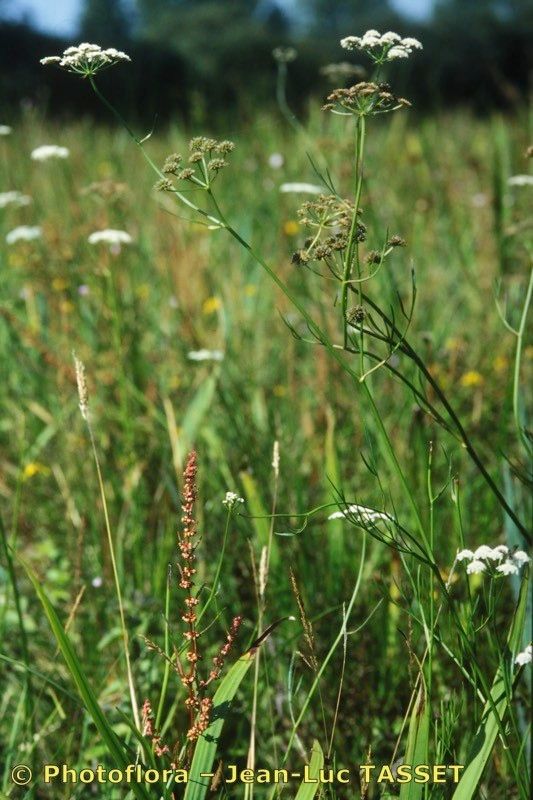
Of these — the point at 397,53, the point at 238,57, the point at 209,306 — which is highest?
the point at 238,57

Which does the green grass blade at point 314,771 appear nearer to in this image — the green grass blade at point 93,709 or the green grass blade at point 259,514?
the green grass blade at point 93,709

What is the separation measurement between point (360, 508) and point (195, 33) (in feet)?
95.1

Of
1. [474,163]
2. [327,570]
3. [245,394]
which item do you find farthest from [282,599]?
[474,163]

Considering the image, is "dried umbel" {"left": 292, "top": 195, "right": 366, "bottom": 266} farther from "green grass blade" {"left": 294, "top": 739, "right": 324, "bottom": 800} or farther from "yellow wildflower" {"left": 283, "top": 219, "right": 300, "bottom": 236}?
"yellow wildflower" {"left": 283, "top": 219, "right": 300, "bottom": 236}

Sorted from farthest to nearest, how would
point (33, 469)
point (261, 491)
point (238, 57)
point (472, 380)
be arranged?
1. point (238, 57)
2. point (472, 380)
3. point (33, 469)
4. point (261, 491)

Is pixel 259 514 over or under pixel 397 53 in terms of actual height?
under

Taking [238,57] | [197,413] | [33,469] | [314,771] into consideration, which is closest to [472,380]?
[197,413]

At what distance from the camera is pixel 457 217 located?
12.2ft

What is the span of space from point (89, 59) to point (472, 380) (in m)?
1.59

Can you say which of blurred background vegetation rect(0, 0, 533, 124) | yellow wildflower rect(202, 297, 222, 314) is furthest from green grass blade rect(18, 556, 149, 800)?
blurred background vegetation rect(0, 0, 533, 124)

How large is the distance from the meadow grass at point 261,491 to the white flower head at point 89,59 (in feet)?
0.57

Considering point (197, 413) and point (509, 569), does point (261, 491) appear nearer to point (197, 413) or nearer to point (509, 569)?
point (197, 413)

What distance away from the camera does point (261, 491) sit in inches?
69.9

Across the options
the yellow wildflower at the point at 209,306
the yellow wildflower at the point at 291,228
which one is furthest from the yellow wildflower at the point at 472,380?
the yellow wildflower at the point at 291,228
